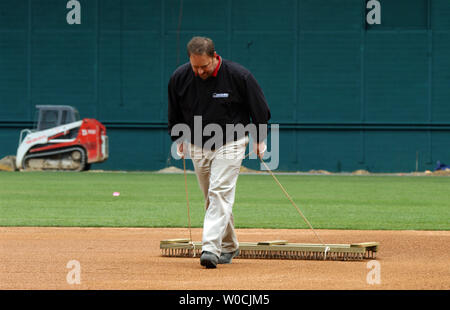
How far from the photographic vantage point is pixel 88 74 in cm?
3609

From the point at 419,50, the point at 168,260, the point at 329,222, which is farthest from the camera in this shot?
the point at 419,50

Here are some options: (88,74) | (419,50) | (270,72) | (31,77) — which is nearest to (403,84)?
(419,50)

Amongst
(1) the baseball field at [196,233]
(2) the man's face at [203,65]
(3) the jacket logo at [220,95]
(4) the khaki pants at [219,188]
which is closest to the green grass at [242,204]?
(1) the baseball field at [196,233]

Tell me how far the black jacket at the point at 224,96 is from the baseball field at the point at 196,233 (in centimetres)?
146

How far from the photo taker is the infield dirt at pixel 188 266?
6926 mm

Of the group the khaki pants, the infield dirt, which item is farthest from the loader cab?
the khaki pants

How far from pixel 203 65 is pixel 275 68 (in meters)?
28.1

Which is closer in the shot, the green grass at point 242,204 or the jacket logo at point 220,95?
the jacket logo at point 220,95

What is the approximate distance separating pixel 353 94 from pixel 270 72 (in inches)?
147

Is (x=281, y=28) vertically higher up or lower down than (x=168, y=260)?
higher up

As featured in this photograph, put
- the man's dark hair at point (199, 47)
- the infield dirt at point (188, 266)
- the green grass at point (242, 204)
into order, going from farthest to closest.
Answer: the green grass at point (242, 204)
the man's dark hair at point (199, 47)
the infield dirt at point (188, 266)

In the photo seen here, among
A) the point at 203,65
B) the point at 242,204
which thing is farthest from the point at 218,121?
the point at 242,204

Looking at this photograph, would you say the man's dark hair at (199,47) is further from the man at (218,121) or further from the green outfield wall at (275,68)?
the green outfield wall at (275,68)

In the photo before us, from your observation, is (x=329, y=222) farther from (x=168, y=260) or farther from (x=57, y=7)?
(x=57, y=7)
